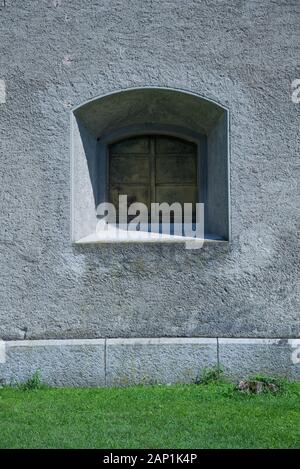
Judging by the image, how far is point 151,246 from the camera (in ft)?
15.0

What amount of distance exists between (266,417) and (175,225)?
84.8 inches

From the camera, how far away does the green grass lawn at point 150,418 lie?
3211mm

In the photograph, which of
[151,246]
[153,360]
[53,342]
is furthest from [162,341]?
[53,342]

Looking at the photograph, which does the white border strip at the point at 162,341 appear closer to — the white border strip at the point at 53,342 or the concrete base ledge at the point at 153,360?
the concrete base ledge at the point at 153,360

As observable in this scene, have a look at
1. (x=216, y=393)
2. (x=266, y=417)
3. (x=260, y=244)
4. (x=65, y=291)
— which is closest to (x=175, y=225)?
(x=260, y=244)

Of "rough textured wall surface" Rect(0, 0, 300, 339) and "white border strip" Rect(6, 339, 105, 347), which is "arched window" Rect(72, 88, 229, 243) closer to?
"rough textured wall surface" Rect(0, 0, 300, 339)

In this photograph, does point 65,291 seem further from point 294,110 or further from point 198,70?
point 294,110

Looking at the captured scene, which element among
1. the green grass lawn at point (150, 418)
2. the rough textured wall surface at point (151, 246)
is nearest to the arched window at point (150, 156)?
the rough textured wall surface at point (151, 246)

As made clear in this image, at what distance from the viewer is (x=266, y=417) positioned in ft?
11.9

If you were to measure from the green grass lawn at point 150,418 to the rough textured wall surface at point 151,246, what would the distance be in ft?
1.88

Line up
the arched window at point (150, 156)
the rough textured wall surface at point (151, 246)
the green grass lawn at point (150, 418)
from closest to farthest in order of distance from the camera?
the green grass lawn at point (150, 418) < the rough textured wall surface at point (151, 246) < the arched window at point (150, 156)

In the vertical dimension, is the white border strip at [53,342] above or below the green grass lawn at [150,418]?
above

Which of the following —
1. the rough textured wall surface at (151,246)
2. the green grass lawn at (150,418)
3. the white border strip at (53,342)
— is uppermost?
the rough textured wall surface at (151,246)

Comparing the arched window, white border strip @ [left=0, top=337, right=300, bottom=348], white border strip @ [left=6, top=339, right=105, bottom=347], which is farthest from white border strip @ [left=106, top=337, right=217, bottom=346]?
the arched window
